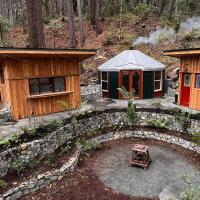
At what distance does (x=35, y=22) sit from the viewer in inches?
424

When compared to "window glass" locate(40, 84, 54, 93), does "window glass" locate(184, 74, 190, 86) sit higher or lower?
higher

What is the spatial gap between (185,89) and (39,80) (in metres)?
7.52

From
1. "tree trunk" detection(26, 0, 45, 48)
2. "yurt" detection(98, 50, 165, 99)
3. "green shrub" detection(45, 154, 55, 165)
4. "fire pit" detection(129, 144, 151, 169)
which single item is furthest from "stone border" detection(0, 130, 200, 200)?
"tree trunk" detection(26, 0, 45, 48)

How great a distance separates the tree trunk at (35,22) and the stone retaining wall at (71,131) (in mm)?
4767

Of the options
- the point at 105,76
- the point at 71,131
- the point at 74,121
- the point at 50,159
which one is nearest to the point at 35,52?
the point at 74,121

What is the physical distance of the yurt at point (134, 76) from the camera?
13.3 metres

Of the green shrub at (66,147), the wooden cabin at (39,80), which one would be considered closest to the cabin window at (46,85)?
the wooden cabin at (39,80)

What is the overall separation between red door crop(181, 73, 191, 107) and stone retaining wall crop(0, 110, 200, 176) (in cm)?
196

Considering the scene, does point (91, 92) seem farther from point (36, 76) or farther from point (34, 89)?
point (36, 76)

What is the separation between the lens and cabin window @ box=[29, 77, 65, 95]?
9602 mm

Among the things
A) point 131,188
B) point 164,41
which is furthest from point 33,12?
point 164,41

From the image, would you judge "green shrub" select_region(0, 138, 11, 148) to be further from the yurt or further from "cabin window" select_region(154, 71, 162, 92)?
"cabin window" select_region(154, 71, 162, 92)

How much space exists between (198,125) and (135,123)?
2973 millimetres

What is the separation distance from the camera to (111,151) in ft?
29.7
